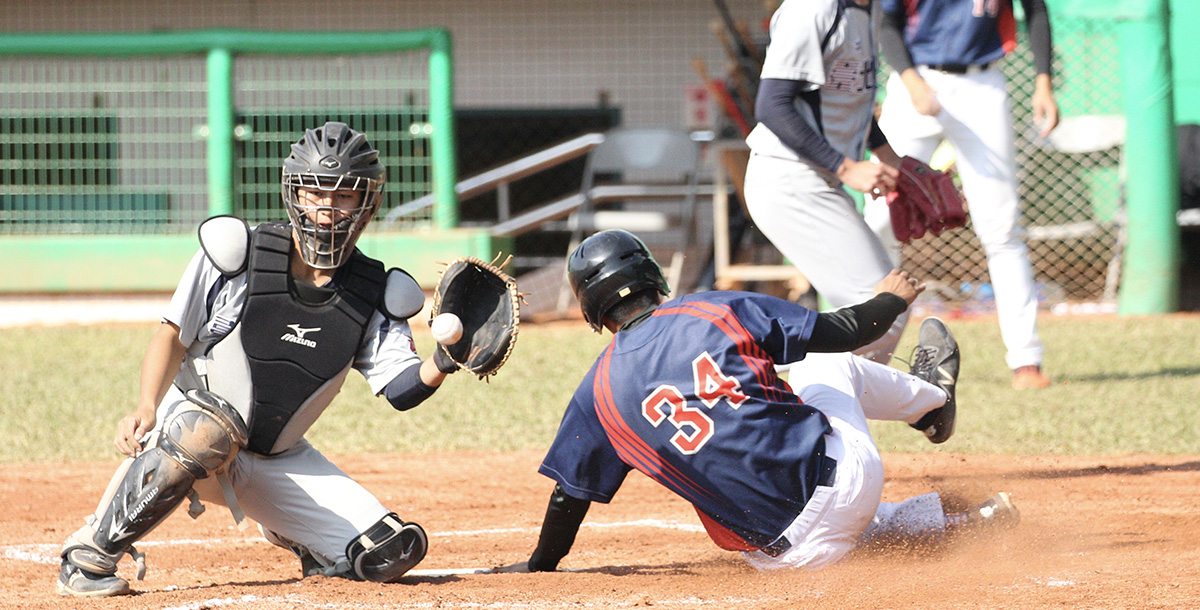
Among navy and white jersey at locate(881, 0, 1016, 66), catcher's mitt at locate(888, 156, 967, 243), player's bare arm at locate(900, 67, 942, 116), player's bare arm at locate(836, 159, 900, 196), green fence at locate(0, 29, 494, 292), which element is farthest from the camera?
green fence at locate(0, 29, 494, 292)

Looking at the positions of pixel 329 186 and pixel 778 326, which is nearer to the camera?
pixel 778 326

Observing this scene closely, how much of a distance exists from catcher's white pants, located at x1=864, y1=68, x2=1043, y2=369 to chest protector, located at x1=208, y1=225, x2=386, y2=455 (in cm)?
286

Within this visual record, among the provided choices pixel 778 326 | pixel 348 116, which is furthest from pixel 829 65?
pixel 348 116

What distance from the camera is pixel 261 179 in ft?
29.9

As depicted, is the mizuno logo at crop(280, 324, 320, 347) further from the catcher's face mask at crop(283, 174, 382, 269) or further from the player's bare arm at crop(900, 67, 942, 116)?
the player's bare arm at crop(900, 67, 942, 116)

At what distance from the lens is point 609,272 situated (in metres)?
3.02

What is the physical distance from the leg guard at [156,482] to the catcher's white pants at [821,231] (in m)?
1.97

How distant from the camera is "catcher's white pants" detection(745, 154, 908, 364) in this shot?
4.07 m

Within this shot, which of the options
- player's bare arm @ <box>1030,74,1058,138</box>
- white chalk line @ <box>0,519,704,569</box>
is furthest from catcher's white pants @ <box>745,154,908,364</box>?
player's bare arm @ <box>1030,74,1058,138</box>

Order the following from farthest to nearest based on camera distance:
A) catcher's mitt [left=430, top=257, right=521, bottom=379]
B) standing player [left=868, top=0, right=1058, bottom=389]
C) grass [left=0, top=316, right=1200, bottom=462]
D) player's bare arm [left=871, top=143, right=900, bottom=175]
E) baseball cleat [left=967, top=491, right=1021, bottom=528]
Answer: standing player [left=868, top=0, right=1058, bottom=389], grass [left=0, top=316, right=1200, bottom=462], player's bare arm [left=871, top=143, right=900, bottom=175], baseball cleat [left=967, top=491, right=1021, bottom=528], catcher's mitt [left=430, top=257, right=521, bottom=379]

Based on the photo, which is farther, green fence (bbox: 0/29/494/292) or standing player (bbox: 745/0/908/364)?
green fence (bbox: 0/29/494/292)

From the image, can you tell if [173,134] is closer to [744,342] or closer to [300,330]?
[300,330]

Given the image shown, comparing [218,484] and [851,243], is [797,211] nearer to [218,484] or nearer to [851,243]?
[851,243]

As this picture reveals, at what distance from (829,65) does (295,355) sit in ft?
6.68
